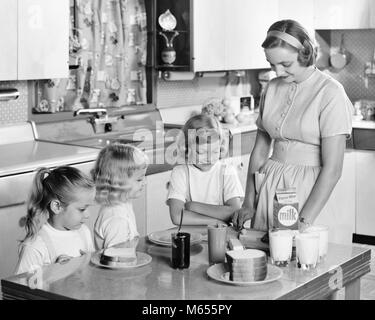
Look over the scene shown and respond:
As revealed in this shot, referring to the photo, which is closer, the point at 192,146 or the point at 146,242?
the point at 146,242

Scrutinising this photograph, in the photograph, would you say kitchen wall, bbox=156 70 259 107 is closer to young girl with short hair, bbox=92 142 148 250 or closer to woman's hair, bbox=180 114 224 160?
woman's hair, bbox=180 114 224 160

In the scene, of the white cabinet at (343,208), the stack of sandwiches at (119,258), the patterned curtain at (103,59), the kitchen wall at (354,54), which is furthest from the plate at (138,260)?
the kitchen wall at (354,54)

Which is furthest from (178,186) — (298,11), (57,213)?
(298,11)

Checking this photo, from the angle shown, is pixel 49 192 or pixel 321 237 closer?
pixel 321 237

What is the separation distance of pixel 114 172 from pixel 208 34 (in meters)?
2.48

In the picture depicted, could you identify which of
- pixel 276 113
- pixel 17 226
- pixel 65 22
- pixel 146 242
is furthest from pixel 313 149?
pixel 65 22

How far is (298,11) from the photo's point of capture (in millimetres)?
5859

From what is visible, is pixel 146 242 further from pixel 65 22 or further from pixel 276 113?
pixel 65 22

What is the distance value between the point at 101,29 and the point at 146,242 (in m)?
2.40

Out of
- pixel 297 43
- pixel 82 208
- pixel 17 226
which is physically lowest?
pixel 17 226

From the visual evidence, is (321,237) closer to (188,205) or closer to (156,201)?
(188,205)

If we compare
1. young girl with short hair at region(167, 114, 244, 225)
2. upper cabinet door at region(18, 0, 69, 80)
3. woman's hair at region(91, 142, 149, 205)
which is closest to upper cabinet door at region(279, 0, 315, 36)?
upper cabinet door at region(18, 0, 69, 80)

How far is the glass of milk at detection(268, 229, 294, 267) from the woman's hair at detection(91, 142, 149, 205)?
74 cm

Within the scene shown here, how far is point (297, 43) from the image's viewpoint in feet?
9.02
